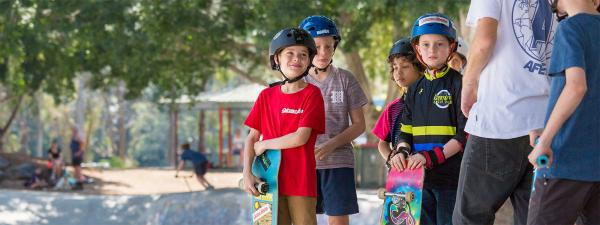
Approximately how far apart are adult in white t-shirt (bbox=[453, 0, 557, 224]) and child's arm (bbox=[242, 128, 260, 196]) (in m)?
1.10

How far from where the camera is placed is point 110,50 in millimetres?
17219

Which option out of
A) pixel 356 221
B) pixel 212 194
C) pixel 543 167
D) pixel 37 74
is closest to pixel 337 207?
pixel 543 167

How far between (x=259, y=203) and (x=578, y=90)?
186 cm

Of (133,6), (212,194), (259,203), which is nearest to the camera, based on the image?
(259,203)

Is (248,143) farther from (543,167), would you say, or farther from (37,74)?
(37,74)

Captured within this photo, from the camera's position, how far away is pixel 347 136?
5.47 metres

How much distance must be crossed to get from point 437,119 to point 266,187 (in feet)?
3.01

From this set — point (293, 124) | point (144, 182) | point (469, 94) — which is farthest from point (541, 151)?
point (144, 182)

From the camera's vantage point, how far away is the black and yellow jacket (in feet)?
16.0

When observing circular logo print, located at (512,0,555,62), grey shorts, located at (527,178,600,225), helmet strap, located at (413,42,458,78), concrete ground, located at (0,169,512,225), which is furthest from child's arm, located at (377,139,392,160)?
concrete ground, located at (0,169,512,225)

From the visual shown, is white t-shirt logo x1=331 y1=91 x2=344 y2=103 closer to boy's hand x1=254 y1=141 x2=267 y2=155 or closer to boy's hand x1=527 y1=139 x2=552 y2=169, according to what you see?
boy's hand x1=254 y1=141 x2=267 y2=155

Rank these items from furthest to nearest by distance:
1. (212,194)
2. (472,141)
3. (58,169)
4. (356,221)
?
(58,169), (212,194), (356,221), (472,141)

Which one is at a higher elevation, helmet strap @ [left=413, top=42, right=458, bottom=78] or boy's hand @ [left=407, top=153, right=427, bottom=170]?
helmet strap @ [left=413, top=42, right=458, bottom=78]

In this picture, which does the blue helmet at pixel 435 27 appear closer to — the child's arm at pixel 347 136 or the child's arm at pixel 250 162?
the child's arm at pixel 347 136
